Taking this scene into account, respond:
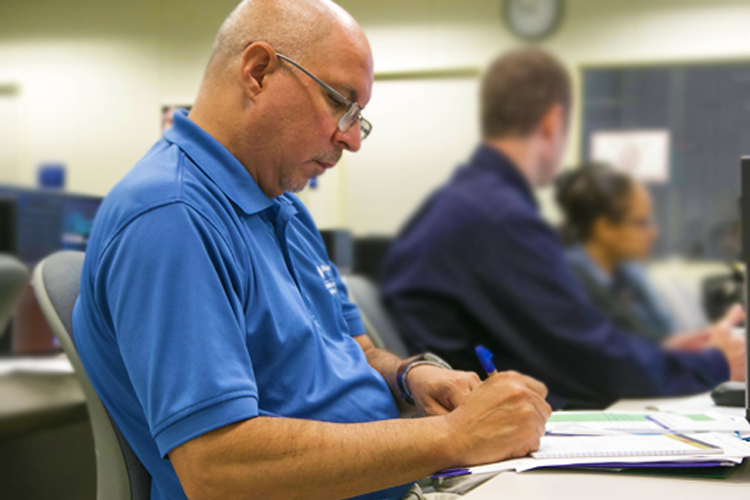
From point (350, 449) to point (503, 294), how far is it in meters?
1.43

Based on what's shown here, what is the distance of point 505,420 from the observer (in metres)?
0.69

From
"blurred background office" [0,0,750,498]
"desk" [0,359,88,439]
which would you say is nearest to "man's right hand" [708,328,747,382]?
"blurred background office" [0,0,750,498]

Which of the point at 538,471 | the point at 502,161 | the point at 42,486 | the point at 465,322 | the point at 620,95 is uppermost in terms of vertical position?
the point at 620,95

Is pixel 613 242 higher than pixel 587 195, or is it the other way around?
pixel 587 195

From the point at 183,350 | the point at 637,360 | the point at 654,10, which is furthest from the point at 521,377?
the point at 654,10

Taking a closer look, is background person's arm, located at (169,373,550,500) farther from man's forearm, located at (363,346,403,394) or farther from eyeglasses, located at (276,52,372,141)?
eyeglasses, located at (276,52,372,141)

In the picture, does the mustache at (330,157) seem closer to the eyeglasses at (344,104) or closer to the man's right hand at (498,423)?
the eyeglasses at (344,104)

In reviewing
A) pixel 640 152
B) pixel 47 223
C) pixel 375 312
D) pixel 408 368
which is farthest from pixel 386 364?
pixel 640 152

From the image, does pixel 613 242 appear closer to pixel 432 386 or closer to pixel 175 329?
pixel 432 386

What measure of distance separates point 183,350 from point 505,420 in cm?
35

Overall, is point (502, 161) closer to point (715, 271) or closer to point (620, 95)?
point (620, 95)

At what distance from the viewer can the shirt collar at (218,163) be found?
2.57ft

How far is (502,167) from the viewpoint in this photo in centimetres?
214

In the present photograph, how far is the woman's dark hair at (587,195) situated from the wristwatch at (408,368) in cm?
141
